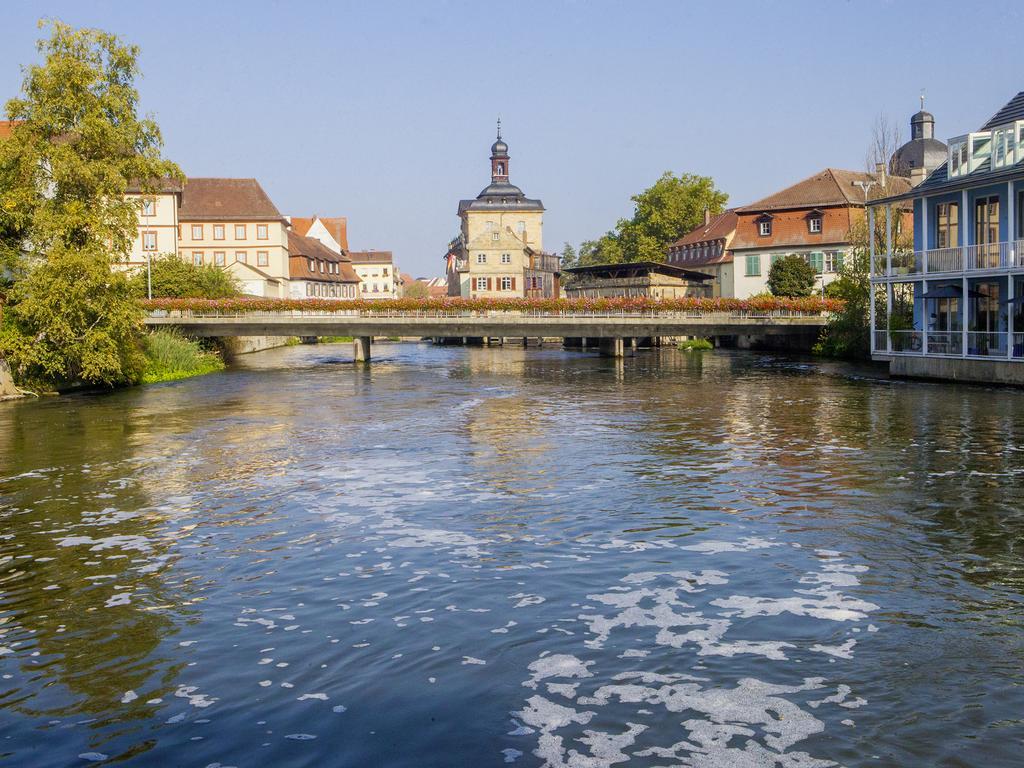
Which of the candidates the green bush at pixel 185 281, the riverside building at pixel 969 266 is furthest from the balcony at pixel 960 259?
the green bush at pixel 185 281

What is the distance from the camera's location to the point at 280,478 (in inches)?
770

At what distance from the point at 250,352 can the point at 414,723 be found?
72.9 metres

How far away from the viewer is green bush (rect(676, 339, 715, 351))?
78.4 metres

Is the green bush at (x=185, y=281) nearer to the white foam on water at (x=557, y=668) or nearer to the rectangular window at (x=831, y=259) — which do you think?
the rectangular window at (x=831, y=259)

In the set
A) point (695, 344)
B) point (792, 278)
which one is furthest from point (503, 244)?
point (792, 278)

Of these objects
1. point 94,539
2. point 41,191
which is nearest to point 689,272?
point 41,191

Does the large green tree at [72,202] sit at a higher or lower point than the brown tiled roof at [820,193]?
lower

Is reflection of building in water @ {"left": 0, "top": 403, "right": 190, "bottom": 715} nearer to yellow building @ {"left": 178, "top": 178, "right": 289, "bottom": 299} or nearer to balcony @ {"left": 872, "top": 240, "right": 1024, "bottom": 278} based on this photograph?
balcony @ {"left": 872, "top": 240, "right": 1024, "bottom": 278}

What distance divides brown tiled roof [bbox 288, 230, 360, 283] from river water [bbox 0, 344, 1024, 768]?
8369cm

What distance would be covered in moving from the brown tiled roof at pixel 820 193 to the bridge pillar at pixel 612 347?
24425mm

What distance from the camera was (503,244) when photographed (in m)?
109

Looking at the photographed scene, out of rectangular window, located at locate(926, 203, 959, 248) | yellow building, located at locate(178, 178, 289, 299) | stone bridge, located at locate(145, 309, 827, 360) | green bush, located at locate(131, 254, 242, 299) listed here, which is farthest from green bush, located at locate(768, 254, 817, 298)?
yellow building, located at locate(178, 178, 289, 299)

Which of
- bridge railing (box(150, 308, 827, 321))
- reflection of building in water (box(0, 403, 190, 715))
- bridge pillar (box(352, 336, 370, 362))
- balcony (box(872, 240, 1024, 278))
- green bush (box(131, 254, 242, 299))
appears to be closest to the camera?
reflection of building in water (box(0, 403, 190, 715))

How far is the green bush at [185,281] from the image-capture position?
223 ft
